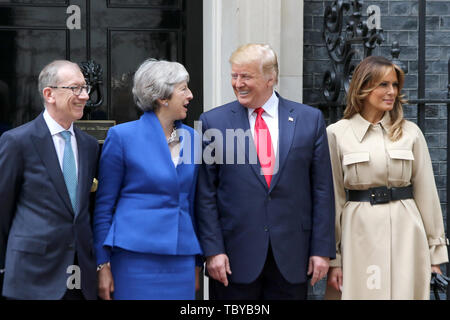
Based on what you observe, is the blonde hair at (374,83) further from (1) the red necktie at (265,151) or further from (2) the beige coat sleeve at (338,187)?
(1) the red necktie at (265,151)

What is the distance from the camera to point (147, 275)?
4133mm

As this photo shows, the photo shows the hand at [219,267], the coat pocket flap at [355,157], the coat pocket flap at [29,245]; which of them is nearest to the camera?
the coat pocket flap at [29,245]

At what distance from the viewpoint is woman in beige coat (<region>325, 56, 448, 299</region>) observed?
14.8 ft

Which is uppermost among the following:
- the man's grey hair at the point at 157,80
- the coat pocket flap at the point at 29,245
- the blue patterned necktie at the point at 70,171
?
Result: the man's grey hair at the point at 157,80

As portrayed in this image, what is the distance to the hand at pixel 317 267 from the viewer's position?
4.30 metres

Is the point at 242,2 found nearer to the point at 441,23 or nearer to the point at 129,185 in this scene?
the point at 441,23

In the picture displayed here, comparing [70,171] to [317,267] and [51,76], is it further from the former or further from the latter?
[317,267]

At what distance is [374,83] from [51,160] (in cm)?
191

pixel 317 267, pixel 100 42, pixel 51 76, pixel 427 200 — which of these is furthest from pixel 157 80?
pixel 100 42

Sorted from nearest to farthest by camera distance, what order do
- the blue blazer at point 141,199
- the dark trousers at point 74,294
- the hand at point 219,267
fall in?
the dark trousers at point 74,294 → the blue blazer at point 141,199 → the hand at point 219,267

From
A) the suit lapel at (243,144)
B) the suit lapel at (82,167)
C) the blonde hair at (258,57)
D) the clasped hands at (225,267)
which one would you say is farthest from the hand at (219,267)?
the blonde hair at (258,57)

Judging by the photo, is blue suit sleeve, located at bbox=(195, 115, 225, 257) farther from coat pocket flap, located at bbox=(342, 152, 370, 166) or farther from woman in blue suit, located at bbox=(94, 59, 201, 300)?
coat pocket flap, located at bbox=(342, 152, 370, 166)

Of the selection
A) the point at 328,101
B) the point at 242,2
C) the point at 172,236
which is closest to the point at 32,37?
the point at 242,2

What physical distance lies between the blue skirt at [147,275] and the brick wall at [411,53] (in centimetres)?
229
